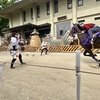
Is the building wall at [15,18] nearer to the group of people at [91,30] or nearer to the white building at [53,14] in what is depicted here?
the white building at [53,14]

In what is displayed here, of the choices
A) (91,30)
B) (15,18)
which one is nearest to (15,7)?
(15,18)

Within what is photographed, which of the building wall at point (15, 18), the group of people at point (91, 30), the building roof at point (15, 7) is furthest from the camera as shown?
the building wall at point (15, 18)

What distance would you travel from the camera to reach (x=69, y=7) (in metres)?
19.6

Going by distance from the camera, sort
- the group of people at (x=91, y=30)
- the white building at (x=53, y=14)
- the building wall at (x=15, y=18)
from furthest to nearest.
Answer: the building wall at (x=15, y=18), the white building at (x=53, y=14), the group of people at (x=91, y=30)

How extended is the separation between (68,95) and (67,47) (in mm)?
11876

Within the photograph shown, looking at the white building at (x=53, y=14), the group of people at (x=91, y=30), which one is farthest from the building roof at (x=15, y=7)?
the group of people at (x=91, y=30)

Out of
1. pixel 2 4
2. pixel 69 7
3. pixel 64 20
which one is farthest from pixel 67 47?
pixel 2 4

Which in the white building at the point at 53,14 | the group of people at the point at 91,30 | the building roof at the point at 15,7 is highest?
the building roof at the point at 15,7

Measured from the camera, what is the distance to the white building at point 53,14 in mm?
17562

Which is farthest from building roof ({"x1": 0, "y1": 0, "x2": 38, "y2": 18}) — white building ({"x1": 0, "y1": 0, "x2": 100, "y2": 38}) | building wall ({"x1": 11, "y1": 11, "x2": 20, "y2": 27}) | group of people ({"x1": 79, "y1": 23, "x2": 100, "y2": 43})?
group of people ({"x1": 79, "y1": 23, "x2": 100, "y2": 43})

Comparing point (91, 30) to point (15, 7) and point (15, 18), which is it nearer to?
point (15, 7)

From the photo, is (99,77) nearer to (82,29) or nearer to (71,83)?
(71,83)

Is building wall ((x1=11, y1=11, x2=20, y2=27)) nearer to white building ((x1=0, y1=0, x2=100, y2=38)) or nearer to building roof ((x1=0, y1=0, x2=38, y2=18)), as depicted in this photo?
white building ((x1=0, y1=0, x2=100, y2=38))

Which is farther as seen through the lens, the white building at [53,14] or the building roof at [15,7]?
the building roof at [15,7]
